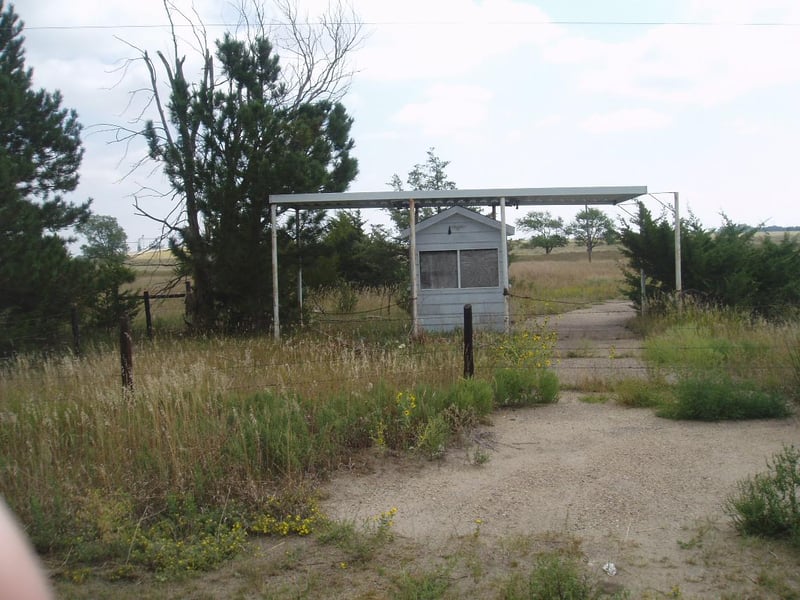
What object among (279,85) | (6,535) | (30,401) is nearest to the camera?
(6,535)

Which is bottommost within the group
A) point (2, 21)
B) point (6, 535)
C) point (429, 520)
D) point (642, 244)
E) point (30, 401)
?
point (429, 520)

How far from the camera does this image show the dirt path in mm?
4727

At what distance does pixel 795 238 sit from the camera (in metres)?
18.3

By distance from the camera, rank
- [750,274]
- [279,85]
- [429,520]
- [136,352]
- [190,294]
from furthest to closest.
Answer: [279,85], [190,294], [750,274], [136,352], [429,520]

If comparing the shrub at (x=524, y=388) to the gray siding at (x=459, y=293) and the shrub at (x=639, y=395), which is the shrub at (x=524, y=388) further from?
the gray siding at (x=459, y=293)

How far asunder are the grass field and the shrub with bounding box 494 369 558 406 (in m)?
0.05

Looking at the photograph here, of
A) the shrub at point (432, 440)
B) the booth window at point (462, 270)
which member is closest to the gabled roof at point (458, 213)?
the booth window at point (462, 270)

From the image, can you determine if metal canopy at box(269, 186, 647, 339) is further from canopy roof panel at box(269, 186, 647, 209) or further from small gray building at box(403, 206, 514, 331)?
small gray building at box(403, 206, 514, 331)

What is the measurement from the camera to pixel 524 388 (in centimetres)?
898

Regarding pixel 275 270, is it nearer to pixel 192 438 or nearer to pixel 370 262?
pixel 192 438

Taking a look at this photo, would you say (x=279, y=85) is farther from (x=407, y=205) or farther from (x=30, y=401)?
(x=30, y=401)

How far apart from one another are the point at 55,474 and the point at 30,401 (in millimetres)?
1617

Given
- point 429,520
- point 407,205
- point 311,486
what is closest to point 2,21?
point 407,205

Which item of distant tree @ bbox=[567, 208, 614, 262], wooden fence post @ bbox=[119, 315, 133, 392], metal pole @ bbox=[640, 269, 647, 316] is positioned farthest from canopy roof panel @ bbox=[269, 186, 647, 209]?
distant tree @ bbox=[567, 208, 614, 262]
